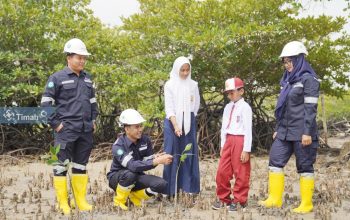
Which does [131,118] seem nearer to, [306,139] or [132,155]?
[132,155]

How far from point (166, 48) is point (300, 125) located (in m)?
4.52

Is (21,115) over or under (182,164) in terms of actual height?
over

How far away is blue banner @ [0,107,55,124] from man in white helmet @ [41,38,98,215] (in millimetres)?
4508

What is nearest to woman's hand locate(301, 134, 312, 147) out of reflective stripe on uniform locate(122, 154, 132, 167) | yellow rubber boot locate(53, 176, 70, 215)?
reflective stripe on uniform locate(122, 154, 132, 167)

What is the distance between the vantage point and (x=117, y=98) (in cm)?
948

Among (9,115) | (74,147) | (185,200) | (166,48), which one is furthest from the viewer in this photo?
(9,115)

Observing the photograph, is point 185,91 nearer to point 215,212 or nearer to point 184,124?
point 184,124

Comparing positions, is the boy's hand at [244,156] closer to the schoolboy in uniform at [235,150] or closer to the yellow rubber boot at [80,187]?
the schoolboy in uniform at [235,150]

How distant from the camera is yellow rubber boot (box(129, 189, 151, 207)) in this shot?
581 cm

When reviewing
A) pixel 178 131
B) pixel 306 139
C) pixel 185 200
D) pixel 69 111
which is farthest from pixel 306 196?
pixel 69 111

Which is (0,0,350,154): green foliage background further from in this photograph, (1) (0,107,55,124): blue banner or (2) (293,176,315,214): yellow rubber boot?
(2) (293,176,315,214): yellow rubber boot

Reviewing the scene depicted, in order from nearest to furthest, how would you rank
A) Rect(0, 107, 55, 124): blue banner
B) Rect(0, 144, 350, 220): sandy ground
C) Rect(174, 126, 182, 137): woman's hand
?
Rect(0, 144, 350, 220): sandy ground
Rect(174, 126, 182, 137): woman's hand
Rect(0, 107, 55, 124): blue banner

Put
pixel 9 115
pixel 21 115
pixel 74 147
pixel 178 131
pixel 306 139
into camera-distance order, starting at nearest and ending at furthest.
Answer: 1. pixel 306 139
2. pixel 74 147
3. pixel 178 131
4. pixel 9 115
5. pixel 21 115

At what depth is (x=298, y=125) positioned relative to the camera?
545 centimetres
